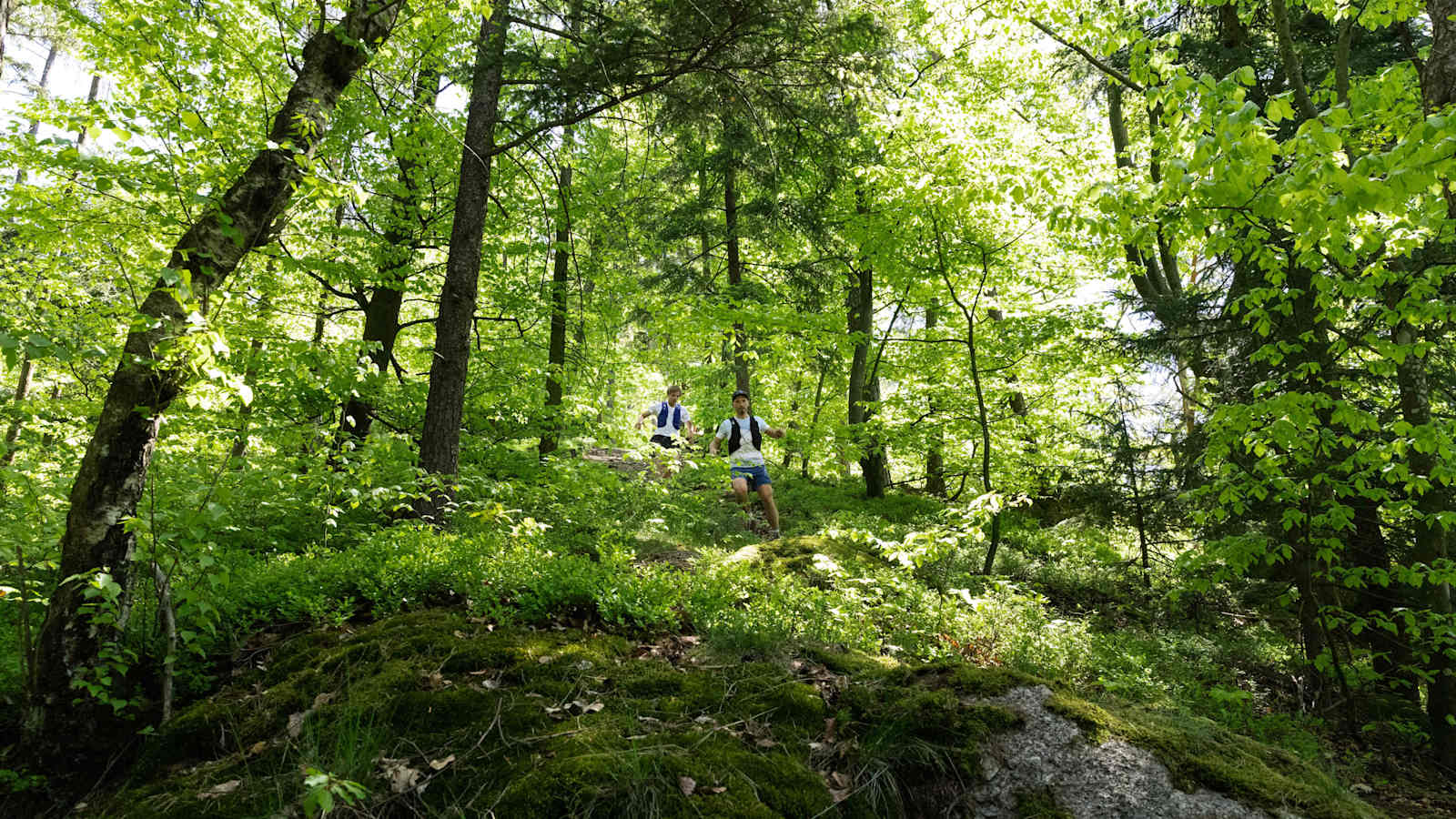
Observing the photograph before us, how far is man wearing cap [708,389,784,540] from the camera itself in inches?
364

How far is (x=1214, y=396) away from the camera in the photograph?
7348 millimetres

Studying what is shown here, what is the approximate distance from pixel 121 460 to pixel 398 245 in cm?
589

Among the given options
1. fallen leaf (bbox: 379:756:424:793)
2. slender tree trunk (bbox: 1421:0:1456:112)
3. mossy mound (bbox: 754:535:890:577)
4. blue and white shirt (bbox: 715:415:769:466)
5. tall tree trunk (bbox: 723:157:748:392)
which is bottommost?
fallen leaf (bbox: 379:756:424:793)

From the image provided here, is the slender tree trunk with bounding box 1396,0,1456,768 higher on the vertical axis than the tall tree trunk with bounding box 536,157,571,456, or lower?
lower

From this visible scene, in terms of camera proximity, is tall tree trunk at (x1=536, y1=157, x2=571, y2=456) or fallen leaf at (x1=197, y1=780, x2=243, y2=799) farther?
tall tree trunk at (x1=536, y1=157, x2=571, y2=456)

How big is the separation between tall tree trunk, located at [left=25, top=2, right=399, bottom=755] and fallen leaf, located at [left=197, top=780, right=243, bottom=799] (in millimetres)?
1098

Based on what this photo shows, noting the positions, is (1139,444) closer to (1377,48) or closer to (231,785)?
(1377,48)

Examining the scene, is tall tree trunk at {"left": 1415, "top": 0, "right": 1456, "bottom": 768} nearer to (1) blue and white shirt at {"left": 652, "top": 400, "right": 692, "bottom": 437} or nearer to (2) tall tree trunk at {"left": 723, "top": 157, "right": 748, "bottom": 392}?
(2) tall tree trunk at {"left": 723, "top": 157, "right": 748, "bottom": 392}

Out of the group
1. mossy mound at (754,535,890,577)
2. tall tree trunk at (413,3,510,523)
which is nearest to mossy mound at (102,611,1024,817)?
mossy mound at (754,535,890,577)

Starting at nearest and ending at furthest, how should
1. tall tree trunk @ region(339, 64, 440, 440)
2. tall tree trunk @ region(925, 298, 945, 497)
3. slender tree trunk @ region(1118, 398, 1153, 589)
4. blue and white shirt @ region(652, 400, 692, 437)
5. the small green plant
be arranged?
1. the small green plant
2. tall tree trunk @ region(339, 64, 440, 440)
3. slender tree trunk @ region(1118, 398, 1153, 589)
4. blue and white shirt @ region(652, 400, 692, 437)
5. tall tree trunk @ region(925, 298, 945, 497)

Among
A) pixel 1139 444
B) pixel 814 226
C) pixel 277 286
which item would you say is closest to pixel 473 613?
pixel 277 286

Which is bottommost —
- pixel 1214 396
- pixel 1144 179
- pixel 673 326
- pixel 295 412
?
pixel 295 412

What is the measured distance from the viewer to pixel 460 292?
22.9 feet

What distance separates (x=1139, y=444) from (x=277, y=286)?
39.0ft
